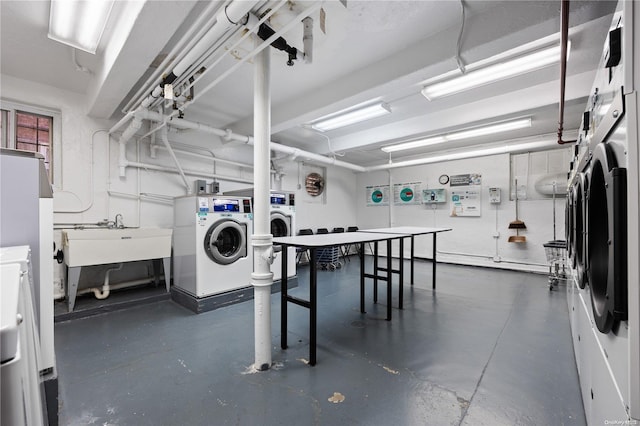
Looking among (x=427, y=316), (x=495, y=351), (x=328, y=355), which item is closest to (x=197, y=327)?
(x=328, y=355)

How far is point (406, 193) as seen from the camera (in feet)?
23.0

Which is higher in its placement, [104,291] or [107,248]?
[107,248]

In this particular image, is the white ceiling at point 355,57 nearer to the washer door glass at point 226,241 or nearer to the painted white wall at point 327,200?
the washer door glass at point 226,241

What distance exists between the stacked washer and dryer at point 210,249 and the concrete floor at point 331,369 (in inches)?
10.9

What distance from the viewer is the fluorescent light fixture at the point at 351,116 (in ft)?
12.4

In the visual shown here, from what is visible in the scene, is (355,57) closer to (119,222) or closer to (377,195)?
(119,222)

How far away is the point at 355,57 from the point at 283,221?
263 centimetres

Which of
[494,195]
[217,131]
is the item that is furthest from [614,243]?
[494,195]

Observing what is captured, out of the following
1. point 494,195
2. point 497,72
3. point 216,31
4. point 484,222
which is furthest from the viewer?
point 484,222

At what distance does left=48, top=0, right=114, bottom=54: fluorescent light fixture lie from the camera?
78.4 inches

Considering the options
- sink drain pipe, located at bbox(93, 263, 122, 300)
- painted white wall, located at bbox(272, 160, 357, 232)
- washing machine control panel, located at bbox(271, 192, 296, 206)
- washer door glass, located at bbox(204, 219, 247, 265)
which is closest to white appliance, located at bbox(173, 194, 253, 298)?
washer door glass, located at bbox(204, 219, 247, 265)

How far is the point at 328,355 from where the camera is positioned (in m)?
2.24

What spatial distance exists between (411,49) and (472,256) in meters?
5.08

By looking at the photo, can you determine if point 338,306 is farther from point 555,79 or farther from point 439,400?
point 555,79
